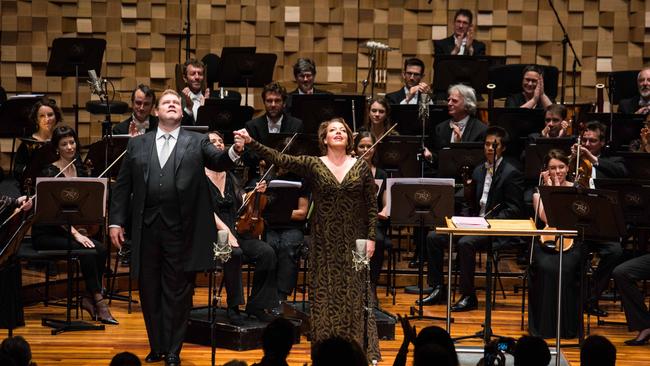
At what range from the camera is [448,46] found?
35.5ft

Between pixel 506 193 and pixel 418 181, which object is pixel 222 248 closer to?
pixel 418 181

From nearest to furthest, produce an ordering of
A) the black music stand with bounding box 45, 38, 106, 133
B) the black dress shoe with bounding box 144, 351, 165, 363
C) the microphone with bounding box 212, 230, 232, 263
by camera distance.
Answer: the microphone with bounding box 212, 230, 232, 263, the black dress shoe with bounding box 144, 351, 165, 363, the black music stand with bounding box 45, 38, 106, 133

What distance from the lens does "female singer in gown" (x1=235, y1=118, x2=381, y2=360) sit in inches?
248

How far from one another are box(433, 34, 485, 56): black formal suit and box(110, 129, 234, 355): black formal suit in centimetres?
481

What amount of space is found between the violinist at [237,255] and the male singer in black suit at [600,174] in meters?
2.31

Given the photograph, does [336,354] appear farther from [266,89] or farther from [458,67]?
[458,67]

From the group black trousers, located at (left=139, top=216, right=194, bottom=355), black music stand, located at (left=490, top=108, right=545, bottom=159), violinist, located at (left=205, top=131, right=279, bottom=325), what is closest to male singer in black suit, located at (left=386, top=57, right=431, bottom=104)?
black music stand, located at (left=490, top=108, right=545, bottom=159)

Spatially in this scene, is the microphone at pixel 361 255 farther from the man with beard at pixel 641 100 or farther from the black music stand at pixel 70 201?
the man with beard at pixel 641 100

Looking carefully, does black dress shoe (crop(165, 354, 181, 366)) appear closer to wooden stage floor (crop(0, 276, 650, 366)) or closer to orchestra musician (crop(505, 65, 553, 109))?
wooden stage floor (crop(0, 276, 650, 366))

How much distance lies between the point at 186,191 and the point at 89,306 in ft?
6.07

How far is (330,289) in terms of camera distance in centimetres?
637

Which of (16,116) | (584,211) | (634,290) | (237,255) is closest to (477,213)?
(634,290)

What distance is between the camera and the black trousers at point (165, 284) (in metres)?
6.40

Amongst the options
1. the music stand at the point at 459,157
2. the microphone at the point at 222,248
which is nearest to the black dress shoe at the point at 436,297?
the music stand at the point at 459,157
